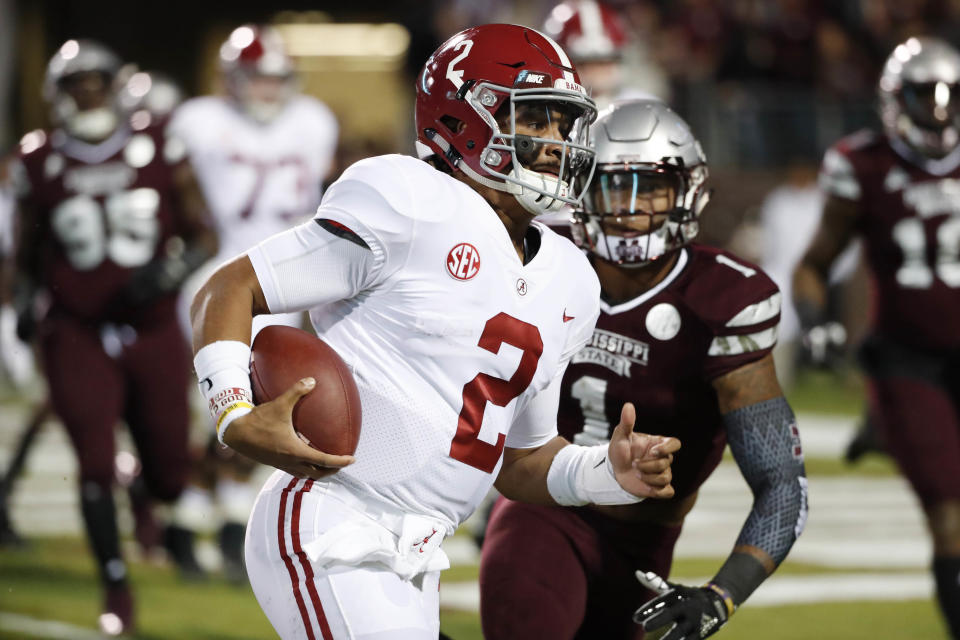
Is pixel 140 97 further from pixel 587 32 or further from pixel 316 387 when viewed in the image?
pixel 316 387

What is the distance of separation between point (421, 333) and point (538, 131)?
1.54 feet

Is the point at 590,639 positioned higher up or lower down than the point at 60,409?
higher up

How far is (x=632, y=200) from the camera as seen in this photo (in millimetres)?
3338

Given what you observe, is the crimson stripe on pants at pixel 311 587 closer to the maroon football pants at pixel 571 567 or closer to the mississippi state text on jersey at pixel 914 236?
the maroon football pants at pixel 571 567

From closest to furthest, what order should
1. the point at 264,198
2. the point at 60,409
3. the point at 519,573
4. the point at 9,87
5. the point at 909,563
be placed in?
1. the point at 519,573
2. the point at 60,409
3. the point at 909,563
4. the point at 264,198
5. the point at 9,87

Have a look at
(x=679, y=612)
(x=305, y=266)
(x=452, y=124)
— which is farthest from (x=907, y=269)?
(x=305, y=266)

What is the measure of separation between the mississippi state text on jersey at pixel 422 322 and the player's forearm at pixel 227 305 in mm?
25

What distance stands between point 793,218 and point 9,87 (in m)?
8.91

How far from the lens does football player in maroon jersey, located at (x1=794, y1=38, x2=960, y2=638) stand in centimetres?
462

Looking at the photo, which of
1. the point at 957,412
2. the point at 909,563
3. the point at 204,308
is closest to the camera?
the point at 204,308

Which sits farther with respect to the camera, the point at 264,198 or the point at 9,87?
the point at 9,87

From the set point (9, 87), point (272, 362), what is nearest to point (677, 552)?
point (272, 362)

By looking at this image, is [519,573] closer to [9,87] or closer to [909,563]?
[909,563]

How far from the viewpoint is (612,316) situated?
339 centimetres
